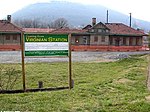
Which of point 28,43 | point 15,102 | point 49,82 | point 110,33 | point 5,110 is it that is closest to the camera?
point 5,110

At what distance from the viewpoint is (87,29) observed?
199 feet

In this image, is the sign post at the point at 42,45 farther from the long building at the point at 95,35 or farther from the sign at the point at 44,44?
the long building at the point at 95,35

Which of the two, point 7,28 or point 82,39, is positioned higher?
point 7,28

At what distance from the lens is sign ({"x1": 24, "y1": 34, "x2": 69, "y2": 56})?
9570 millimetres

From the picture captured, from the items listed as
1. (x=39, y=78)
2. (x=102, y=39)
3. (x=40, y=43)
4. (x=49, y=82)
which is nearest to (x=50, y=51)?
(x=40, y=43)

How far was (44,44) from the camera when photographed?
968 cm

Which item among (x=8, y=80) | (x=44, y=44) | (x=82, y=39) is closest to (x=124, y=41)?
(x=82, y=39)

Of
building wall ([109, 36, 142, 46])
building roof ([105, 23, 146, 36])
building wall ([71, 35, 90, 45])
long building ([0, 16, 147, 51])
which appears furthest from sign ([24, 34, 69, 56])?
building wall ([109, 36, 142, 46])

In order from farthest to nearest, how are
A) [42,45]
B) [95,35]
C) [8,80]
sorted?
[95,35], [8,80], [42,45]

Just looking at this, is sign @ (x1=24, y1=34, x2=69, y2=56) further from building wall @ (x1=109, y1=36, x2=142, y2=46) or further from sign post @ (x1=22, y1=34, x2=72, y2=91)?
building wall @ (x1=109, y1=36, x2=142, y2=46)

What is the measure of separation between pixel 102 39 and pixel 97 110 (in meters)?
52.8

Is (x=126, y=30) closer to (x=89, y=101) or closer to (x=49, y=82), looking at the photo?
(x=49, y=82)

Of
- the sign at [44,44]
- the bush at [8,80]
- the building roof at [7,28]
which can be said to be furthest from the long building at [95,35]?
the sign at [44,44]

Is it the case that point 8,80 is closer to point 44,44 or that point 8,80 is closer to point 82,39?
point 44,44
